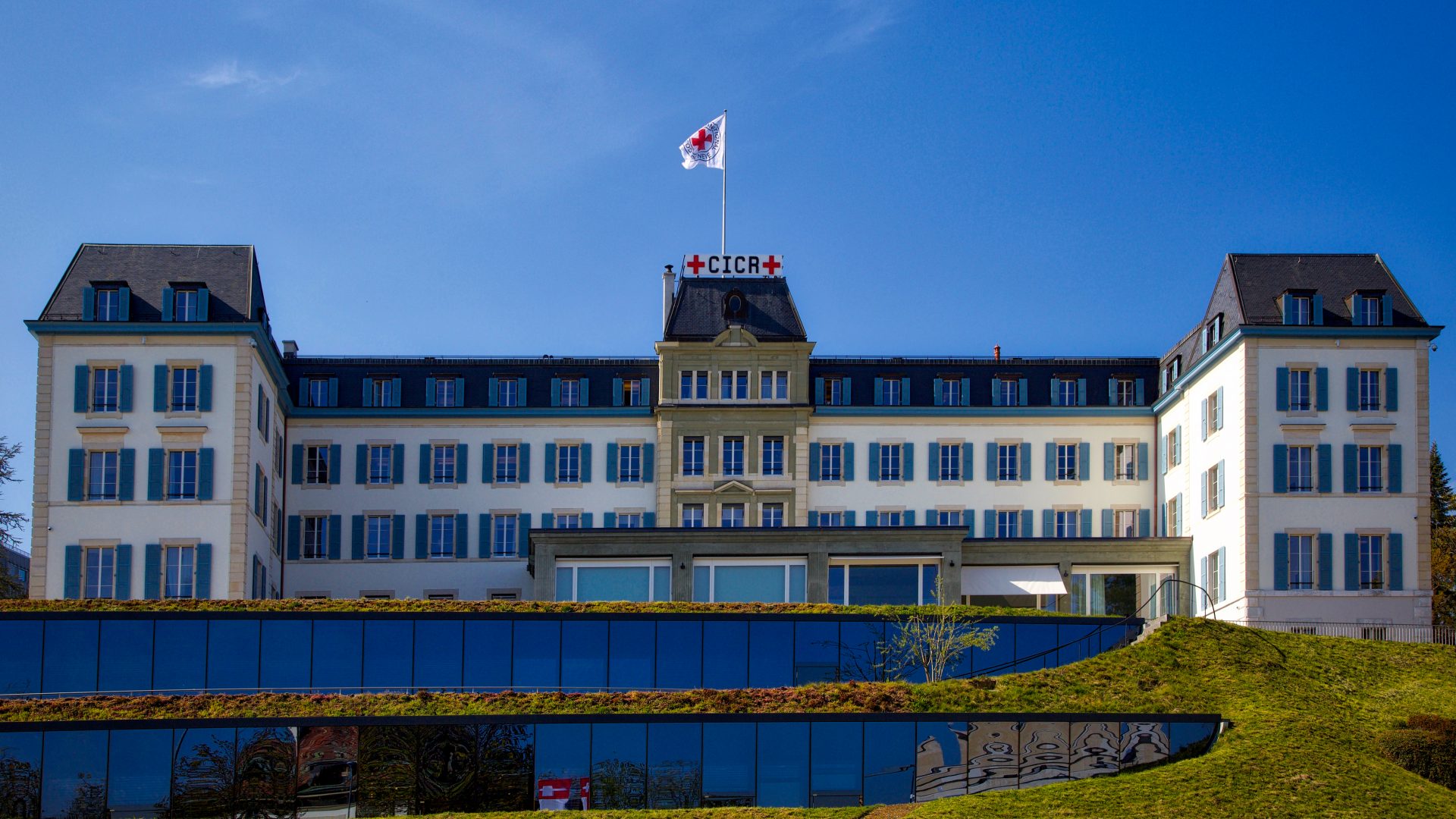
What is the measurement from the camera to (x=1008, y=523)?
8212 cm

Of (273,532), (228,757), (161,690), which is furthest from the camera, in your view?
(273,532)

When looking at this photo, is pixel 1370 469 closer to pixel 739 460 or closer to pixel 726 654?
pixel 739 460

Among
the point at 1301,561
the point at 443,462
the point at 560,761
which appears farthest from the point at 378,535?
the point at 1301,561

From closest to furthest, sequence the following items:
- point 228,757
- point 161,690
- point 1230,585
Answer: point 228,757
point 161,690
point 1230,585

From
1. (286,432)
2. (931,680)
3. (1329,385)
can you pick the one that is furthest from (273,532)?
(1329,385)

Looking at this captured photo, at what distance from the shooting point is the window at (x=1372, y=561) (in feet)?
233

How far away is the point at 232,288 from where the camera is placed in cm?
7338

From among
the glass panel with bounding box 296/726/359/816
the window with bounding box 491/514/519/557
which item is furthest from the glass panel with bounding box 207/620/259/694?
the window with bounding box 491/514/519/557

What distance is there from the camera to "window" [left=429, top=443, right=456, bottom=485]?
8300 cm

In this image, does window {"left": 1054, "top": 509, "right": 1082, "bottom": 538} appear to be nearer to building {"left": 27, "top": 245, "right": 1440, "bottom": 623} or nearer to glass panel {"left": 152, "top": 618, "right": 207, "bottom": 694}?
building {"left": 27, "top": 245, "right": 1440, "bottom": 623}

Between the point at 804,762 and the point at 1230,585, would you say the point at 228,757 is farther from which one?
the point at 1230,585

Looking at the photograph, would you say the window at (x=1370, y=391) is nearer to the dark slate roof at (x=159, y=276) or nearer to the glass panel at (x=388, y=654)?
the glass panel at (x=388, y=654)

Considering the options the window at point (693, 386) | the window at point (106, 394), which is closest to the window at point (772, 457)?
the window at point (693, 386)

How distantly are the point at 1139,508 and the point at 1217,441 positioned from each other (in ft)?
27.3
